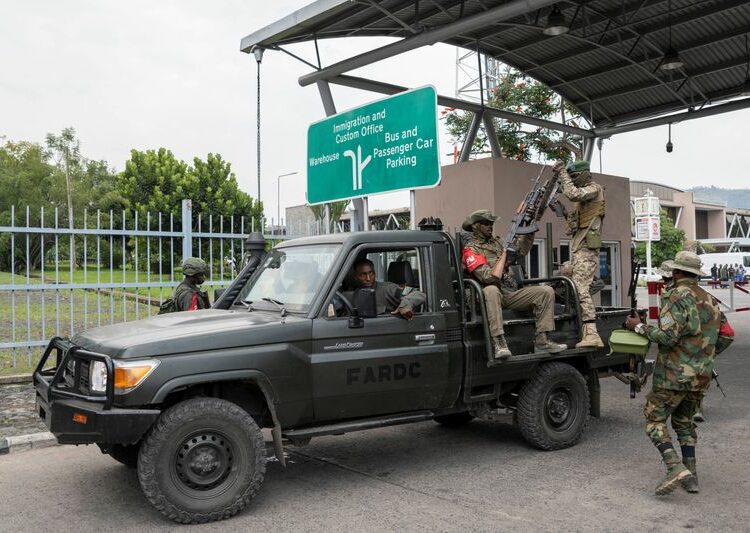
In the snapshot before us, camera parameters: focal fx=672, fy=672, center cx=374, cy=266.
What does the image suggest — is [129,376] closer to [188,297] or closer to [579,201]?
[188,297]

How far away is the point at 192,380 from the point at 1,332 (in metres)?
10.7

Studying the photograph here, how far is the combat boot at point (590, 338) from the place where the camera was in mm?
6258

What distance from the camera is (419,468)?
18.2ft

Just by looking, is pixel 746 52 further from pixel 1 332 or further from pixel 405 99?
pixel 1 332

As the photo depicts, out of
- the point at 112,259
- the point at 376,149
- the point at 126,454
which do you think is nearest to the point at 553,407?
the point at 126,454

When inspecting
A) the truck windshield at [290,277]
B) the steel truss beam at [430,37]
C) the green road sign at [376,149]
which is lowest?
the truck windshield at [290,277]

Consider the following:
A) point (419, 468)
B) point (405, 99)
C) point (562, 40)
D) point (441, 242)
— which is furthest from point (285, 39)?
point (419, 468)

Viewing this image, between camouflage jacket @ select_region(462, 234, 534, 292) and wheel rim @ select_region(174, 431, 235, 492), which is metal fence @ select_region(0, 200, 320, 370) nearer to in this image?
camouflage jacket @ select_region(462, 234, 534, 292)

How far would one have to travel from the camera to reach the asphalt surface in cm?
432

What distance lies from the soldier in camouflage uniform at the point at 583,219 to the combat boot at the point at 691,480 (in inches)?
98.2

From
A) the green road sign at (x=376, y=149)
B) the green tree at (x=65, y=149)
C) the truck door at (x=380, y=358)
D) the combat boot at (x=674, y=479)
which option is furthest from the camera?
the green tree at (x=65, y=149)

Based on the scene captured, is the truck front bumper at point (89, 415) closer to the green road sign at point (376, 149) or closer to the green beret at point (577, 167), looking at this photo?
the green road sign at point (376, 149)

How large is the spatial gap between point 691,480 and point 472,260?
2367mm

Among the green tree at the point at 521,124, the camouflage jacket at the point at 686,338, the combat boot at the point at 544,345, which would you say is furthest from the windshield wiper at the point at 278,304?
the green tree at the point at 521,124
